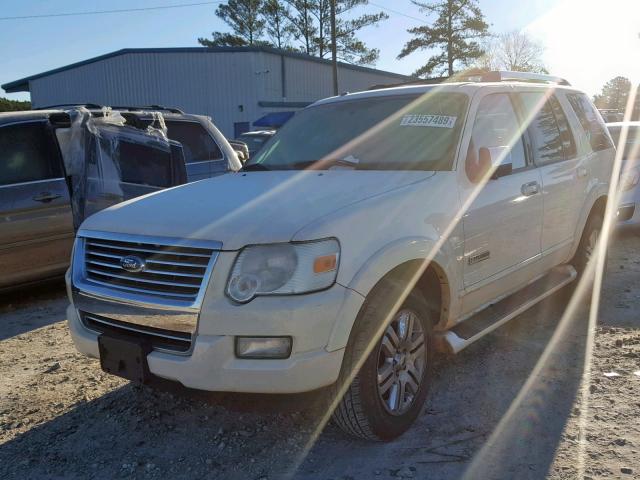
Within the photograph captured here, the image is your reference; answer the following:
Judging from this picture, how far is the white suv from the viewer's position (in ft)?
8.58

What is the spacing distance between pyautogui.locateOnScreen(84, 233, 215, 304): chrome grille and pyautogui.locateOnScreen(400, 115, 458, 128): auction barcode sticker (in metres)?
1.77

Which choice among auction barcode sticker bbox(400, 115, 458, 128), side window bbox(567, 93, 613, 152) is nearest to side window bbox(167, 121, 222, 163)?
auction barcode sticker bbox(400, 115, 458, 128)

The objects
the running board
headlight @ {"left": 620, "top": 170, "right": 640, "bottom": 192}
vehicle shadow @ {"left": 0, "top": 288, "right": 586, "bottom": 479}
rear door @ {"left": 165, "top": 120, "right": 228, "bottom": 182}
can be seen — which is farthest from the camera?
headlight @ {"left": 620, "top": 170, "right": 640, "bottom": 192}

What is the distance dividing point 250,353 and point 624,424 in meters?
2.08

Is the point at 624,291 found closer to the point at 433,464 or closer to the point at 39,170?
the point at 433,464

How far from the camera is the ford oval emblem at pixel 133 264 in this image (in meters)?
2.84

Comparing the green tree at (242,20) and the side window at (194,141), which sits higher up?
the green tree at (242,20)

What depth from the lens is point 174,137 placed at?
270 inches

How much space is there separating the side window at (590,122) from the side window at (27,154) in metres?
4.67

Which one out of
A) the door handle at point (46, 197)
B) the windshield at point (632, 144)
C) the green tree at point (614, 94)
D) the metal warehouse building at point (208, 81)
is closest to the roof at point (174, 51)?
the metal warehouse building at point (208, 81)

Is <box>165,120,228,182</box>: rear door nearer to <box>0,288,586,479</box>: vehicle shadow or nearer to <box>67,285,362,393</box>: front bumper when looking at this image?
<box>0,288,586,479</box>: vehicle shadow

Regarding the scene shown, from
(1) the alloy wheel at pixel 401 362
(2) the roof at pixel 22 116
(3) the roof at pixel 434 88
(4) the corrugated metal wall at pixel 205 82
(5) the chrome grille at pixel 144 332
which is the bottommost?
(1) the alloy wheel at pixel 401 362

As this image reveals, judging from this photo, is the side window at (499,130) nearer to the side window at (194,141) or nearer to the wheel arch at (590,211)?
the wheel arch at (590,211)

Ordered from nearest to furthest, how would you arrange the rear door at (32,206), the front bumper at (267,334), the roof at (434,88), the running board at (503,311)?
the front bumper at (267,334) → the running board at (503,311) → the roof at (434,88) → the rear door at (32,206)
